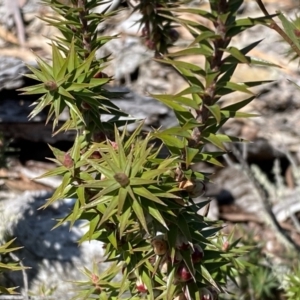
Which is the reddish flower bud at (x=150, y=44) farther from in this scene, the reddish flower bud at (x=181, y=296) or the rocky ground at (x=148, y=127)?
the reddish flower bud at (x=181, y=296)

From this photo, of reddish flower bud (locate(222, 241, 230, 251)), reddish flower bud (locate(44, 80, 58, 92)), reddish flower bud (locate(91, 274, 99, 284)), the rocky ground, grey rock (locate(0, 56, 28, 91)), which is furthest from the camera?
grey rock (locate(0, 56, 28, 91))

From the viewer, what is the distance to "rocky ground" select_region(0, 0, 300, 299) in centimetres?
245

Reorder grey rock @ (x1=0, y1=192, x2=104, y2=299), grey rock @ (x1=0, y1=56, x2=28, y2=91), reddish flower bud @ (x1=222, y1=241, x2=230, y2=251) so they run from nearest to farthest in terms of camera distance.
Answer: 1. reddish flower bud @ (x1=222, y1=241, x2=230, y2=251)
2. grey rock @ (x1=0, y1=192, x2=104, y2=299)
3. grey rock @ (x1=0, y1=56, x2=28, y2=91)

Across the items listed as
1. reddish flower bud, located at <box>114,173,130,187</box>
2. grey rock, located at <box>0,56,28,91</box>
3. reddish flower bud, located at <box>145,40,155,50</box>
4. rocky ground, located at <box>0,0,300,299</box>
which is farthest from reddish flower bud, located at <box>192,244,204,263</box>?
grey rock, located at <box>0,56,28,91</box>

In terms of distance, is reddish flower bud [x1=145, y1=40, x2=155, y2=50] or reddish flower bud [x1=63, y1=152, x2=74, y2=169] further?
reddish flower bud [x1=145, y1=40, x2=155, y2=50]

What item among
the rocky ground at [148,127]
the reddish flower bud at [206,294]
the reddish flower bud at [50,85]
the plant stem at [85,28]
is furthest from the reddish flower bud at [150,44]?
the reddish flower bud at [206,294]

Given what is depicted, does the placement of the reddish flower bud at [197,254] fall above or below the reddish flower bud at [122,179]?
below

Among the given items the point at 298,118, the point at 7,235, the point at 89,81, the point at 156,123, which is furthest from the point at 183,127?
the point at 298,118

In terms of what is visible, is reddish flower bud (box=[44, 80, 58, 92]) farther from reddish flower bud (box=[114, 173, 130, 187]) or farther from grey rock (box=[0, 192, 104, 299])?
grey rock (box=[0, 192, 104, 299])

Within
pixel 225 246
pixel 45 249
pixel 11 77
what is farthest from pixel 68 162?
pixel 11 77

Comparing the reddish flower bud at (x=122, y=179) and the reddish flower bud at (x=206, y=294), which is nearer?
the reddish flower bud at (x=122, y=179)

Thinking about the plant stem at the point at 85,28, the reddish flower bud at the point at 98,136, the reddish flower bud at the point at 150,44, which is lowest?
the reddish flower bud at the point at 98,136

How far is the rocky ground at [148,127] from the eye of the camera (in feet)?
8.04

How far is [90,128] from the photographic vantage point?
131 centimetres
